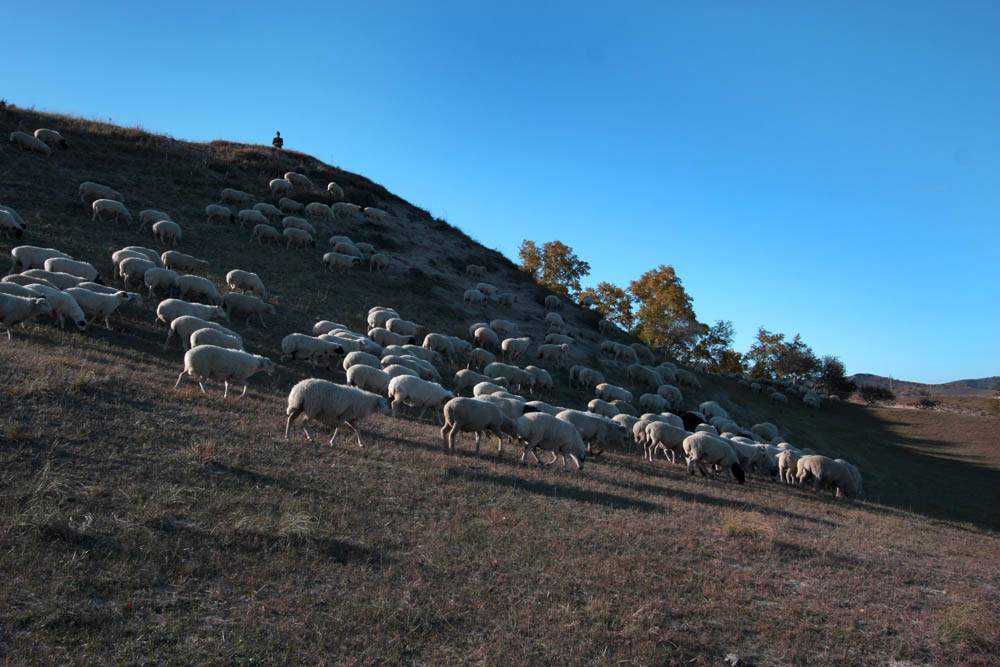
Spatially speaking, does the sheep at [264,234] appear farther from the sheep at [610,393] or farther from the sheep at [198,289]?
the sheep at [610,393]

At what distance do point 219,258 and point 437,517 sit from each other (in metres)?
→ 23.4

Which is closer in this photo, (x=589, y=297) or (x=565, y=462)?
(x=565, y=462)

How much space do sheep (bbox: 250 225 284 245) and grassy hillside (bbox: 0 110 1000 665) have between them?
1709 cm

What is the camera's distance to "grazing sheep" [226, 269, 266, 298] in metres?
23.6

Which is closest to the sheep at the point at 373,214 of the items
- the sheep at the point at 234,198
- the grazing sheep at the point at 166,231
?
the sheep at the point at 234,198

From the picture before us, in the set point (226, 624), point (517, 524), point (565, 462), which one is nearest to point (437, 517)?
point (517, 524)

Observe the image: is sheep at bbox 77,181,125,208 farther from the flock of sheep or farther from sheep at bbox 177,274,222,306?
sheep at bbox 177,274,222,306

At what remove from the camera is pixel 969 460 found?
116 feet

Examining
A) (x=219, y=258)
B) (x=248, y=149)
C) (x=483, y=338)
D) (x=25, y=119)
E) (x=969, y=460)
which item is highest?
(x=248, y=149)

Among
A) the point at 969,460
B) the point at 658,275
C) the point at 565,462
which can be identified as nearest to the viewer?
the point at 565,462

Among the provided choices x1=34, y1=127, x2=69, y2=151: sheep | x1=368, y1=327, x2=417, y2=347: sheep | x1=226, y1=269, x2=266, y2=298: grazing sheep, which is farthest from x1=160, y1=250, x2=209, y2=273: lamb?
x1=34, y1=127, x2=69, y2=151: sheep

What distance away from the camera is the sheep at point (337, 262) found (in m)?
31.6

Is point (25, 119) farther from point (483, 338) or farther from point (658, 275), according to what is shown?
point (658, 275)

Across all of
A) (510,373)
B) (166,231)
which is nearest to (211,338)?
(510,373)
